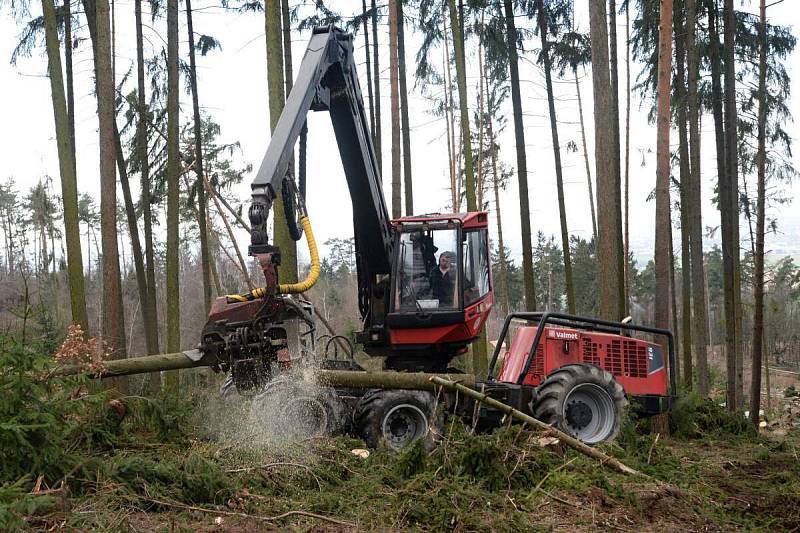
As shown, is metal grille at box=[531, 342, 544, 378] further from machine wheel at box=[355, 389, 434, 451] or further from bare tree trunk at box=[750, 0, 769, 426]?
bare tree trunk at box=[750, 0, 769, 426]

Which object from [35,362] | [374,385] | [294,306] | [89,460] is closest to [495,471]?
[374,385]

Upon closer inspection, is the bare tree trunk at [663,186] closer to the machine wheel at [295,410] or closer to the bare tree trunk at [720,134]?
the bare tree trunk at [720,134]

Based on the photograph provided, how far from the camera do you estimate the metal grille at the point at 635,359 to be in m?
9.34

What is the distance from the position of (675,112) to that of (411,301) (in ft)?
40.1

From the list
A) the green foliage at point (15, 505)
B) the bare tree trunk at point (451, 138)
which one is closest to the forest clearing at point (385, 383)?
the green foliage at point (15, 505)

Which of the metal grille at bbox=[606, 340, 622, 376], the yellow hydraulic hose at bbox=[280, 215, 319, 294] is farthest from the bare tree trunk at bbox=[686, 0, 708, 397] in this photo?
the yellow hydraulic hose at bbox=[280, 215, 319, 294]

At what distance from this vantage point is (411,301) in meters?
9.83

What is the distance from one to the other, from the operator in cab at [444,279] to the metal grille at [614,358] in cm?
203

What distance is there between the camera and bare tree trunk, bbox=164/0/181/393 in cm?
1534

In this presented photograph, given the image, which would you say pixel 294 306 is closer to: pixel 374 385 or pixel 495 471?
pixel 374 385

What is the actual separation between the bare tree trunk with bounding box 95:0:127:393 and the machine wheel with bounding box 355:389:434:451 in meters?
5.54

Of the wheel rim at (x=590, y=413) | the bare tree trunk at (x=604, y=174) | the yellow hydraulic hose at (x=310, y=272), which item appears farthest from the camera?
the bare tree trunk at (x=604, y=174)

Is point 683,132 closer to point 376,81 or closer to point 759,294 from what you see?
point 759,294

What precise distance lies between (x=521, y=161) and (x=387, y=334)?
9.86 meters
